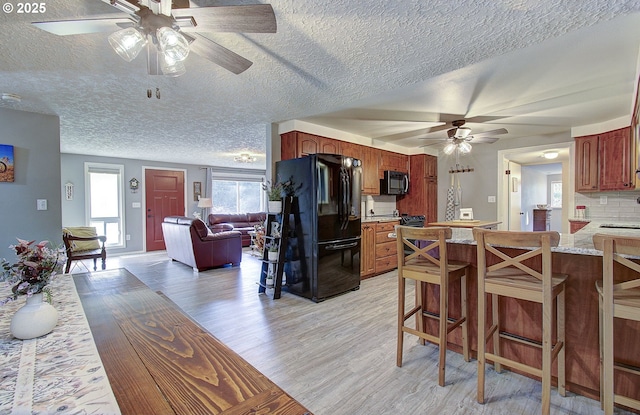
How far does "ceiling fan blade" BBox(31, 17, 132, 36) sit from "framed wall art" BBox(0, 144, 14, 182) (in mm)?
2851

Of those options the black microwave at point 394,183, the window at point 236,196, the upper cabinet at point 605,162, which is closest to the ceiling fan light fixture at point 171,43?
the black microwave at point 394,183

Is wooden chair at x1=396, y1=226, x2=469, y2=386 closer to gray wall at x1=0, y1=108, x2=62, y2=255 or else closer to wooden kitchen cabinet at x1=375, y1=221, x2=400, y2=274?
wooden kitchen cabinet at x1=375, y1=221, x2=400, y2=274

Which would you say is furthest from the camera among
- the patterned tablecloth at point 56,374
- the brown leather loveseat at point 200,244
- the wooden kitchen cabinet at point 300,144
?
the brown leather loveseat at point 200,244

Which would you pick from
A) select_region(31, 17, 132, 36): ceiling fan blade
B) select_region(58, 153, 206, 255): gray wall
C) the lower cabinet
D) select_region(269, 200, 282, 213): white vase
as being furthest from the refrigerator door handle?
select_region(58, 153, 206, 255): gray wall

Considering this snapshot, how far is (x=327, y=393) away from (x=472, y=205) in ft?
16.4

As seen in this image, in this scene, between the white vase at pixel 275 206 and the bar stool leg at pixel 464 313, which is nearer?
the bar stool leg at pixel 464 313

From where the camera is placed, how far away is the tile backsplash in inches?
162

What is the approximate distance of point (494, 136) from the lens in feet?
12.6

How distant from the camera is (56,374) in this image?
2.68 ft

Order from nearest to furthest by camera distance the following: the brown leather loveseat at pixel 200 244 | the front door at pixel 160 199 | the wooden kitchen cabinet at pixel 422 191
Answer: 1. the brown leather loveseat at pixel 200 244
2. the wooden kitchen cabinet at pixel 422 191
3. the front door at pixel 160 199

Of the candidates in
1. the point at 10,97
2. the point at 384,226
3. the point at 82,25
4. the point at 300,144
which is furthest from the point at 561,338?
the point at 10,97

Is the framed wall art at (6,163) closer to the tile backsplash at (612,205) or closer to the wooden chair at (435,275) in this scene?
the wooden chair at (435,275)

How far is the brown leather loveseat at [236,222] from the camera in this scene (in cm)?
775

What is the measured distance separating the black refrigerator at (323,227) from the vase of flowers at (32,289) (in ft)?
8.46
